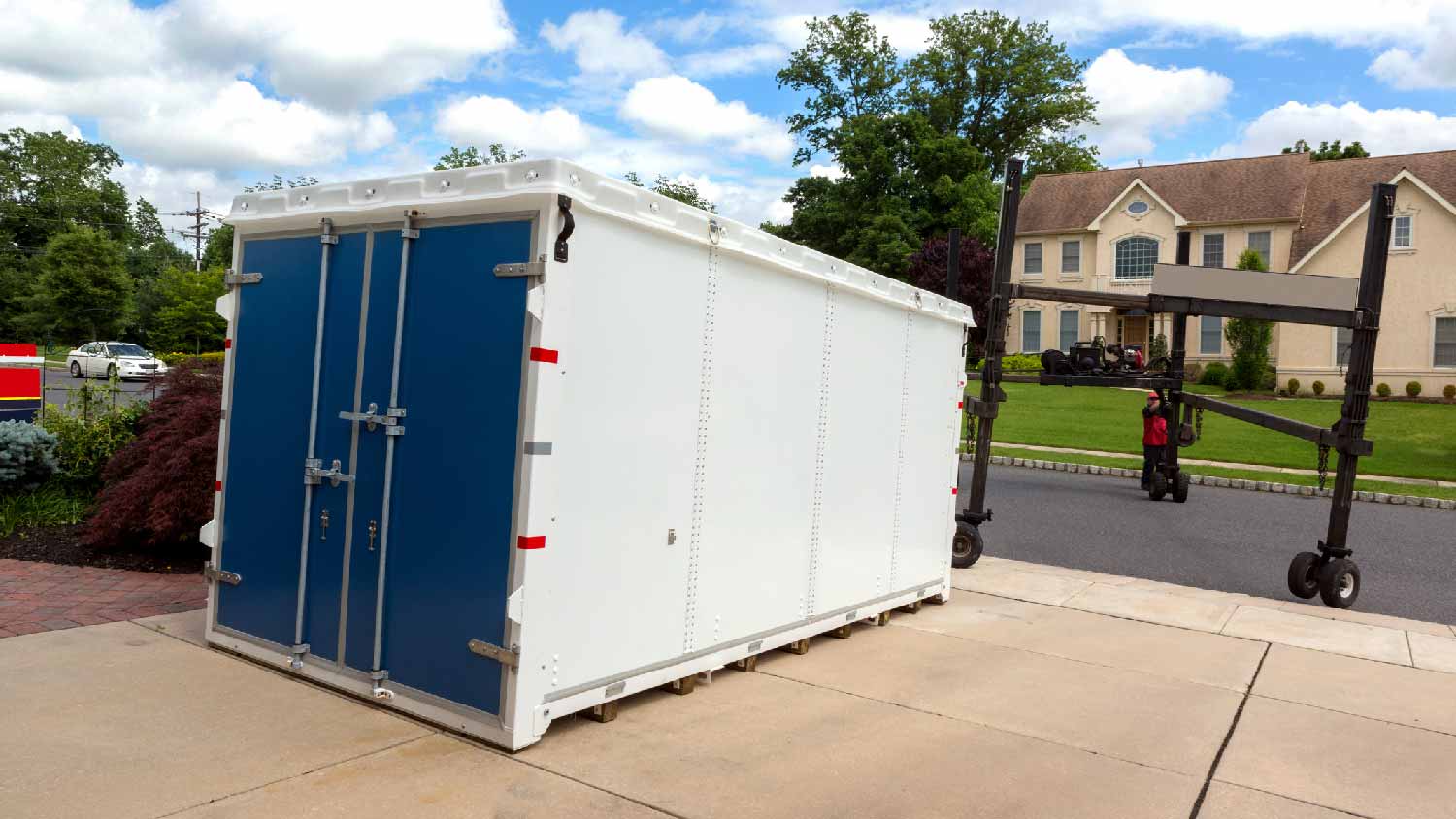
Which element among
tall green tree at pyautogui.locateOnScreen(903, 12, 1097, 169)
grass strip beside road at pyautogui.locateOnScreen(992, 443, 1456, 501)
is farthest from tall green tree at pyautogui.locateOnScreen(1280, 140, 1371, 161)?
grass strip beside road at pyautogui.locateOnScreen(992, 443, 1456, 501)

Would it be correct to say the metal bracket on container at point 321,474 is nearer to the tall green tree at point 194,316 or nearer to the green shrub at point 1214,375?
the green shrub at point 1214,375

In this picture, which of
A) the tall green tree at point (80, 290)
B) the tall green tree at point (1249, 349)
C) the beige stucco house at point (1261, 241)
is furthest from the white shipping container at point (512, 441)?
the tall green tree at point (80, 290)

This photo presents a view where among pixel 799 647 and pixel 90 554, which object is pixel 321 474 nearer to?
pixel 799 647

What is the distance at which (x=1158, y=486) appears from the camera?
17.5 metres

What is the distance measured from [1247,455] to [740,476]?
69.1ft

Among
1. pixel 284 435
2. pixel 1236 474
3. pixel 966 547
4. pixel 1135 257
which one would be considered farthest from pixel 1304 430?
pixel 1135 257

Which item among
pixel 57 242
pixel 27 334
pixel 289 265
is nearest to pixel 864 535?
pixel 289 265

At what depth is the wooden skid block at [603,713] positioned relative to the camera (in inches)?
210

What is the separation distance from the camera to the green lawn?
23.1 metres

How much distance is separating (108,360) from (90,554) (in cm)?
3094

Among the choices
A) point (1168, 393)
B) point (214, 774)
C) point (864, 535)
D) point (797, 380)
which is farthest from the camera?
point (1168, 393)

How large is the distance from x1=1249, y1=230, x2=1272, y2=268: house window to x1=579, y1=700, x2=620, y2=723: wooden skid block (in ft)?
139

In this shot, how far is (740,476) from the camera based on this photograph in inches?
244

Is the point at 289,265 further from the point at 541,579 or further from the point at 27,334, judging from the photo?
the point at 27,334
